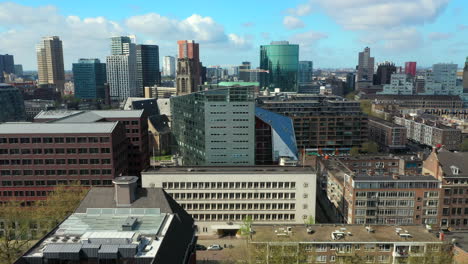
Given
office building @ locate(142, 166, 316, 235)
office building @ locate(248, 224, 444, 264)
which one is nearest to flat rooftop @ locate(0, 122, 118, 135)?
office building @ locate(142, 166, 316, 235)

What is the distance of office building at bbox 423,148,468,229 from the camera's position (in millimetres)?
89938

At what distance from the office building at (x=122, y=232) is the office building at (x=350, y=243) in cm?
1463

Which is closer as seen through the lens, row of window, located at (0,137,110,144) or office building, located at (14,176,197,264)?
office building, located at (14,176,197,264)

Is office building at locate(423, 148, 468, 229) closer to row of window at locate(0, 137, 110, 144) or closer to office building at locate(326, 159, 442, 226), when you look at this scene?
office building at locate(326, 159, 442, 226)

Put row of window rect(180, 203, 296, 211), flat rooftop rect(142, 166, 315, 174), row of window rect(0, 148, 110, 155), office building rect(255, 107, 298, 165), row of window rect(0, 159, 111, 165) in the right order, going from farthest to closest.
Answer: office building rect(255, 107, 298, 165), row of window rect(0, 159, 111, 165), row of window rect(0, 148, 110, 155), row of window rect(180, 203, 296, 211), flat rooftop rect(142, 166, 315, 174)

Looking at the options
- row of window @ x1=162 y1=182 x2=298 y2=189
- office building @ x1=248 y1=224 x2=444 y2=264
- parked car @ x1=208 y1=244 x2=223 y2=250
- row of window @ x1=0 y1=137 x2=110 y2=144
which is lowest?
parked car @ x1=208 y1=244 x2=223 y2=250

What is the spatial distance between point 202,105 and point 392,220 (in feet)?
211

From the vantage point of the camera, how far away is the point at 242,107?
384 ft

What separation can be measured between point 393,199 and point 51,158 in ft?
286

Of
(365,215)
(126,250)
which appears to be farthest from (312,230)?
(126,250)

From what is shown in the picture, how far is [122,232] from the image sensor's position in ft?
170

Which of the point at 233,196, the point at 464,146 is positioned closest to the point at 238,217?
the point at 233,196

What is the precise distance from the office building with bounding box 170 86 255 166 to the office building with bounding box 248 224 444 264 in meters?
50.0

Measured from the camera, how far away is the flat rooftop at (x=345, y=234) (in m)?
67.9
